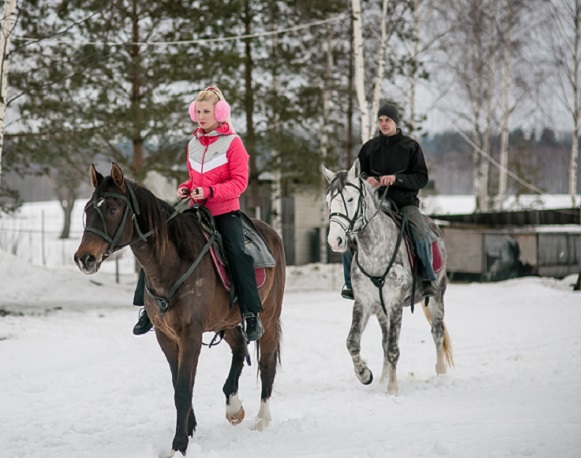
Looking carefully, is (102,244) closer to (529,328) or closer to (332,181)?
(332,181)

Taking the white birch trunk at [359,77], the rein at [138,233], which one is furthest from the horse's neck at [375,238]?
the white birch trunk at [359,77]

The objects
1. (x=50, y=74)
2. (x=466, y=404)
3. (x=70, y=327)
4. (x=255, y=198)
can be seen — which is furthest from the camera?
(x=255, y=198)

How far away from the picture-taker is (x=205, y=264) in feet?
18.6

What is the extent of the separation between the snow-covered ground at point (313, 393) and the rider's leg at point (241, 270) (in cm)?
95

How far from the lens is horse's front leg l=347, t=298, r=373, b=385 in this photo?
25.2 ft

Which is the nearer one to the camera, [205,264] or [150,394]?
[205,264]

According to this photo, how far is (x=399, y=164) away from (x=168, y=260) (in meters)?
3.93

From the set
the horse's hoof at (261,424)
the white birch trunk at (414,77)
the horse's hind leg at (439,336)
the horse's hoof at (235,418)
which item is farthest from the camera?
the white birch trunk at (414,77)

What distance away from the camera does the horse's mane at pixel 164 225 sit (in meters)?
5.30

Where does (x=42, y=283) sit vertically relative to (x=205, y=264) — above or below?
below

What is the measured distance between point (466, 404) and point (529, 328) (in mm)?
6318

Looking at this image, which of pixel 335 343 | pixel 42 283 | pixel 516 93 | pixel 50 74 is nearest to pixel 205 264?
pixel 335 343

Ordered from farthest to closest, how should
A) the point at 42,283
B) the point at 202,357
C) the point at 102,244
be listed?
the point at 42,283, the point at 202,357, the point at 102,244

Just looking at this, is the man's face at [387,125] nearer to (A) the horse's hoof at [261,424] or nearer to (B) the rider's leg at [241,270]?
(B) the rider's leg at [241,270]
